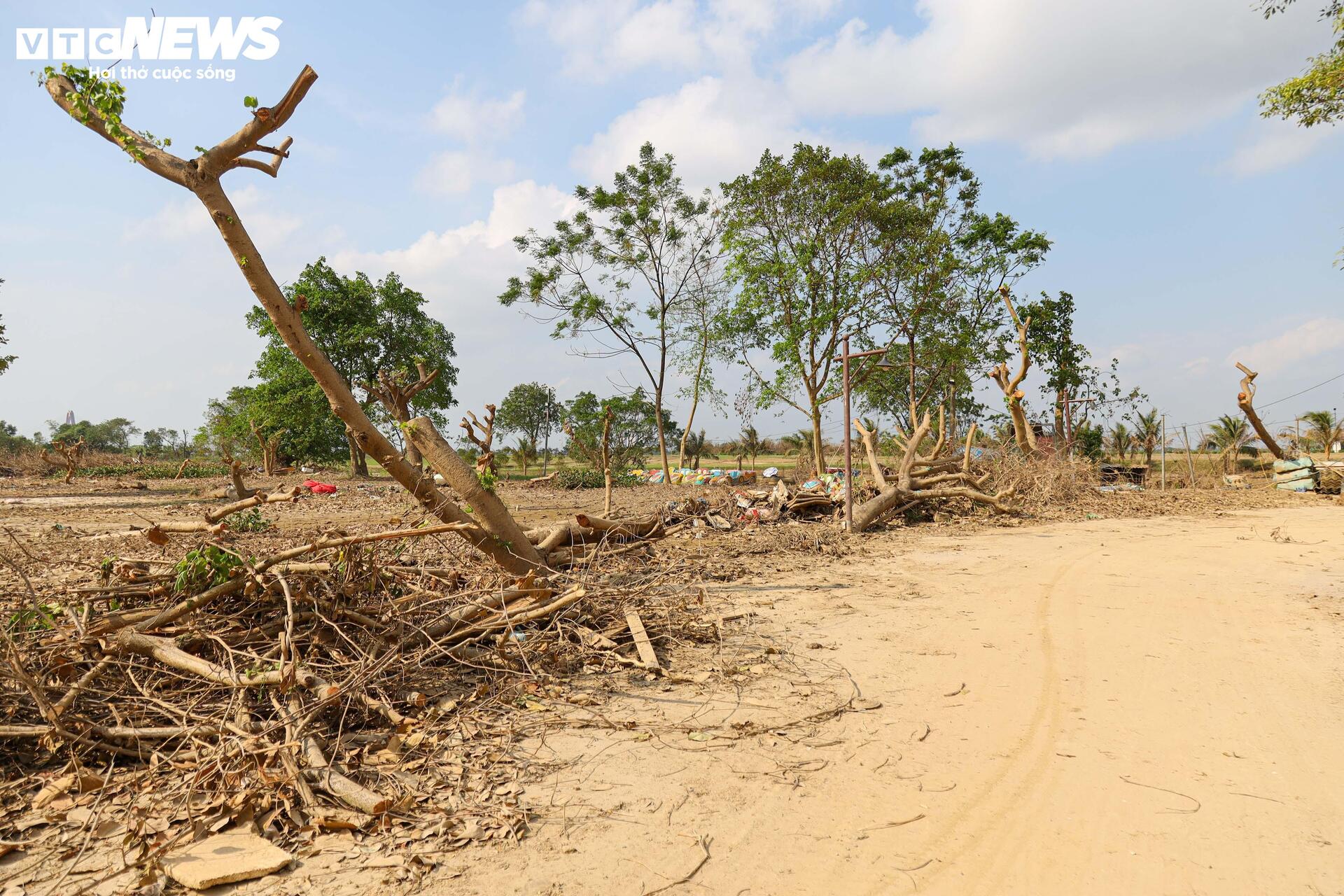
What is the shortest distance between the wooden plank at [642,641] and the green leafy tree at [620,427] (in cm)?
1621

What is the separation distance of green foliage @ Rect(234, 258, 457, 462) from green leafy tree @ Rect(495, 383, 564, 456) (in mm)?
11143

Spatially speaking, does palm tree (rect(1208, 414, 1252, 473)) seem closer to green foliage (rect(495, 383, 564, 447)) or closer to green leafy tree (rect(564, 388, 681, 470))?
green leafy tree (rect(564, 388, 681, 470))

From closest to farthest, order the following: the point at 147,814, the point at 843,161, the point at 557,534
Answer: the point at 147,814 < the point at 557,534 < the point at 843,161

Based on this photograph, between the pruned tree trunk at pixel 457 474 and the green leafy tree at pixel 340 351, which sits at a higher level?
the green leafy tree at pixel 340 351

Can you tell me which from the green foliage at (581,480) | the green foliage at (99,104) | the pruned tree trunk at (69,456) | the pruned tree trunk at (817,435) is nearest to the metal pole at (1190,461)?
the pruned tree trunk at (817,435)

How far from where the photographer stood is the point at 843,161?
19188 mm

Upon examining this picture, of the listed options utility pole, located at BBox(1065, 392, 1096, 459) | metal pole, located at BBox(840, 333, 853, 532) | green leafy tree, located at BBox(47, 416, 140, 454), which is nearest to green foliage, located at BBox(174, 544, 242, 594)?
metal pole, located at BBox(840, 333, 853, 532)

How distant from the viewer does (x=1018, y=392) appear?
60.5 ft

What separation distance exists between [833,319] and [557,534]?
1522 cm

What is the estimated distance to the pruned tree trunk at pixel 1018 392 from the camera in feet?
59.7

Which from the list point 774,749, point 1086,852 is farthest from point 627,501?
point 1086,852

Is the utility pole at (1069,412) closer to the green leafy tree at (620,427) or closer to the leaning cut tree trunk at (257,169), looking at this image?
the green leafy tree at (620,427)

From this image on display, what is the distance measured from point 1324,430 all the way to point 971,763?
87.5ft

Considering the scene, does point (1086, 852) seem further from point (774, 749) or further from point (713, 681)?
point (713, 681)
